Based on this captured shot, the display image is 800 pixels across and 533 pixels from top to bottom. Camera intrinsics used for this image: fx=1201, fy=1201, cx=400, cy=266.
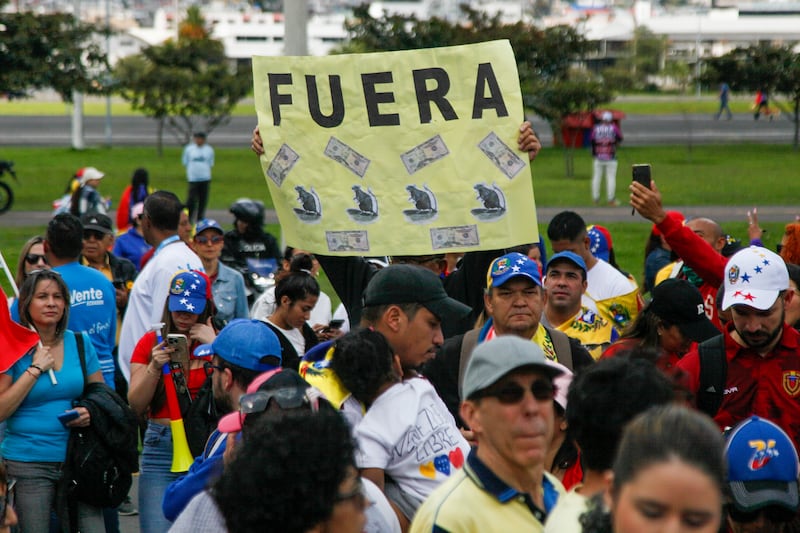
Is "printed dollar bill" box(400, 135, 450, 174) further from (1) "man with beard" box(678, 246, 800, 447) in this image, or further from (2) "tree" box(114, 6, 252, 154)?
(2) "tree" box(114, 6, 252, 154)

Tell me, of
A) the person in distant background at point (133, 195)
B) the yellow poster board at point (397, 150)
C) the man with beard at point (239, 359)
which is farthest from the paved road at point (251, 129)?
the man with beard at point (239, 359)

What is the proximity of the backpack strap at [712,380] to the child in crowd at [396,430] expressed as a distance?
125cm

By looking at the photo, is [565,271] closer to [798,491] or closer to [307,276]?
[307,276]

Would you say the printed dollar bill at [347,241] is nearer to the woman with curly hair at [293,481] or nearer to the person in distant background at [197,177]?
the woman with curly hair at [293,481]

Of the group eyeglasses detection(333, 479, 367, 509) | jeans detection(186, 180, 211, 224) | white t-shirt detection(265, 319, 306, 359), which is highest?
eyeglasses detection(333, 479, 367, 509)

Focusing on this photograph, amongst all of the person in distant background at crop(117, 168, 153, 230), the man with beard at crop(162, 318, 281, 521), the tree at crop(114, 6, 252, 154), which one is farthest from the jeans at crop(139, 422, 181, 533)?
the tree at crop(114, 6, 252, 154)

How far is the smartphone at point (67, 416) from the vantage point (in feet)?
20.2

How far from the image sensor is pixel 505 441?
138 inches

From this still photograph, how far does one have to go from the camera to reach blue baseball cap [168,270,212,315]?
6609mm

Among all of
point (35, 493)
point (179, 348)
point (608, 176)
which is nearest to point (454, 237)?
point (179, 348)

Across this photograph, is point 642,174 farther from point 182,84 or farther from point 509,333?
point 182,84

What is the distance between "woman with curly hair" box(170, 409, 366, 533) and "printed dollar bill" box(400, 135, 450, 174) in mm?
3573

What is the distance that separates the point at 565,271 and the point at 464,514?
13.3ft

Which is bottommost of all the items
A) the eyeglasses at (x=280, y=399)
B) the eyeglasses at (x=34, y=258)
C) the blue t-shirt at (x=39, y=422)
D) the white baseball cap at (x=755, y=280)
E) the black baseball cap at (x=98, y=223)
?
the blue t-shirt at (x=39, y=422)
